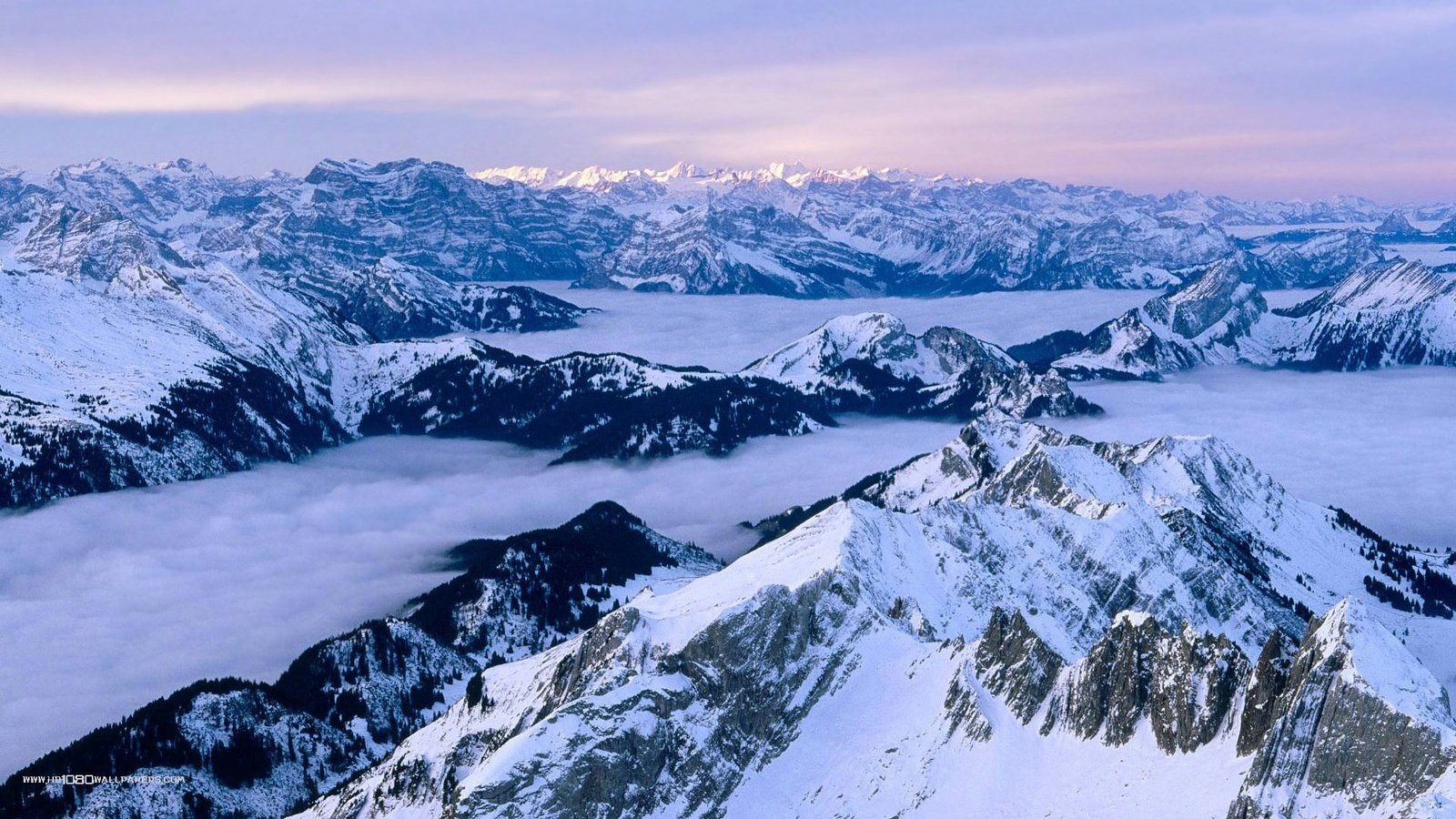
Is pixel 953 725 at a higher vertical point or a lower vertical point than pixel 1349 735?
lower

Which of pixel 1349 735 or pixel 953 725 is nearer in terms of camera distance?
pixel 1349 735

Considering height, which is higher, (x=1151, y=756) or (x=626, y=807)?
(x=1151, y=756)

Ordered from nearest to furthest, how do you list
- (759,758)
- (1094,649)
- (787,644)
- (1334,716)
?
(1334,716) < (1094,649) < (759,758) < (787,644)

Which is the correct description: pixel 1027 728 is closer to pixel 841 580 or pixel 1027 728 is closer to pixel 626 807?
pixel 841 580

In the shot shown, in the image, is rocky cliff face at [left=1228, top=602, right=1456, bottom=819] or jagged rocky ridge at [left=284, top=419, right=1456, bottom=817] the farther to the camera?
jagged rocky ridge at [left=284, top=419, right=1456, bottom=817]

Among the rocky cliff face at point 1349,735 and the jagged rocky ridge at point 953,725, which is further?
the jagged rocky ridge at point 953,725

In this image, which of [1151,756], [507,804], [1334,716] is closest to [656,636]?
[507,804]

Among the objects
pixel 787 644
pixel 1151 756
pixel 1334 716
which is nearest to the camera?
pixel 1334 716

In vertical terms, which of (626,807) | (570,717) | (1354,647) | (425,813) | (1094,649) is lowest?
(425,813)

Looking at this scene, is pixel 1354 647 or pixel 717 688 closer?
pixel 1354 647

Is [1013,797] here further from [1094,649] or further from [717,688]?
[717,688]
